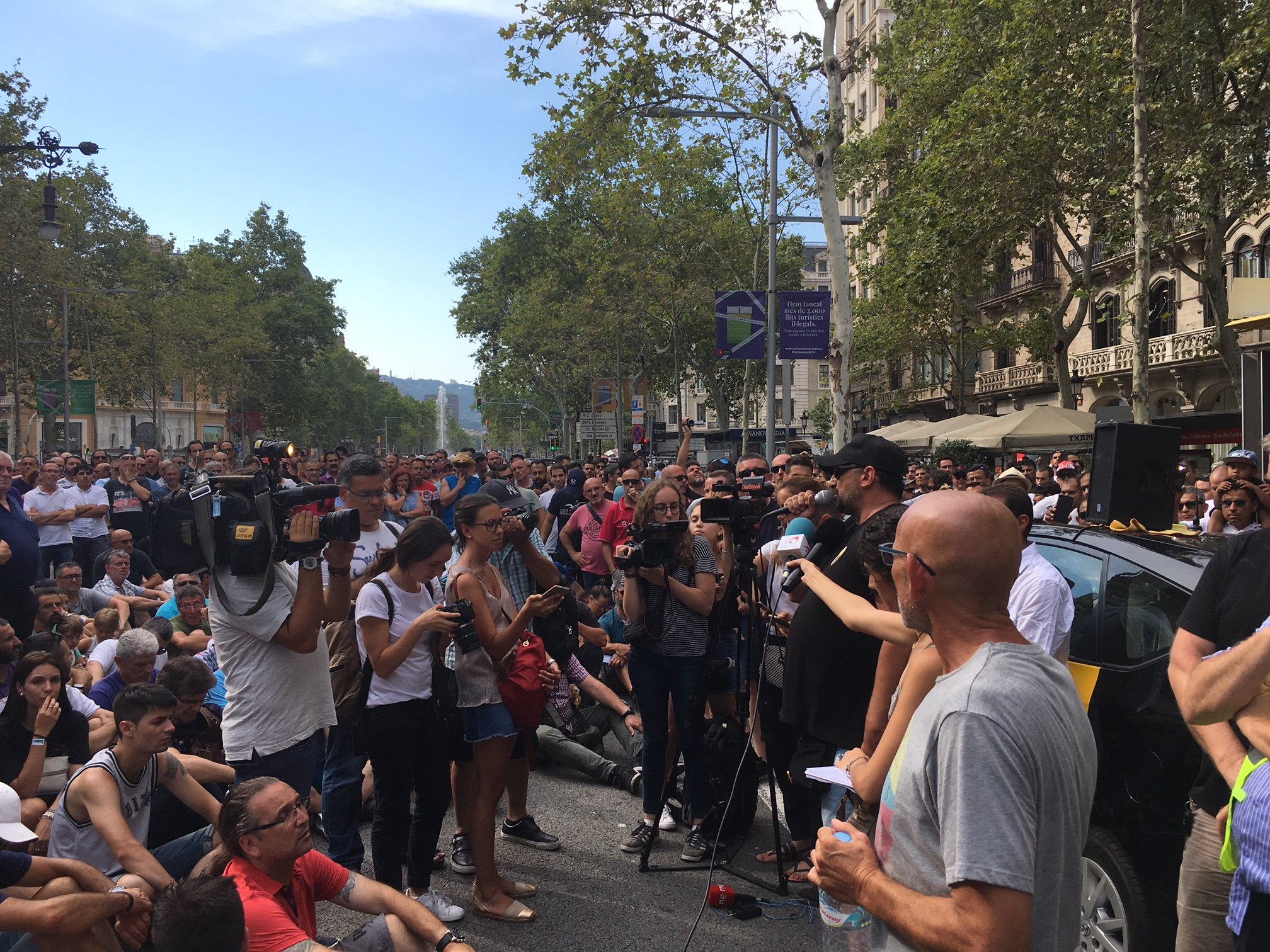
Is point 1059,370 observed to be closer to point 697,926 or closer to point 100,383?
point 697,926

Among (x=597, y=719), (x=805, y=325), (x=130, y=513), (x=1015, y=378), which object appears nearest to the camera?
(x=597, y=719)

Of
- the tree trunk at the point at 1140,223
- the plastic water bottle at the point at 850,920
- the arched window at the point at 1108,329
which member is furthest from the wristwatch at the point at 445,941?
the arched window at the point at 1108,329

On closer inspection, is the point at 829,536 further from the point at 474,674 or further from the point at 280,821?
the point at 280,821

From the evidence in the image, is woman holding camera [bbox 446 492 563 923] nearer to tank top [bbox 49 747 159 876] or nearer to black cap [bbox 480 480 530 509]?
black cap [bbox 480 480 530 509]

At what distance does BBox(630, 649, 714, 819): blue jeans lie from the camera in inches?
203

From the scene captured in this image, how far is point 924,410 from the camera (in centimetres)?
4831

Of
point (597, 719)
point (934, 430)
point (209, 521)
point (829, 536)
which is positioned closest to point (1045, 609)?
point (829, 536)

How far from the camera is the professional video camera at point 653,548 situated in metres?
4.90

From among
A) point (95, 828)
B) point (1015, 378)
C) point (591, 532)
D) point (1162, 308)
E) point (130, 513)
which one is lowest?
point (95, 828)

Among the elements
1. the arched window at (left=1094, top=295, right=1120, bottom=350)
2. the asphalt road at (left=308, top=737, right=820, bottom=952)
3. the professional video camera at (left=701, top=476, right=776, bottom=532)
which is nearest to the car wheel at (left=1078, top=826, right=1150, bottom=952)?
the asphalt road at (left=308, top=737, right=820, bottom=952)

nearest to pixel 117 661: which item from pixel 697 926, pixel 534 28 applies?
pixel 697 926

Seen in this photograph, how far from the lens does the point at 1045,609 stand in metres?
3.77

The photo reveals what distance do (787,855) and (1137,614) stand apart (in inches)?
85.3

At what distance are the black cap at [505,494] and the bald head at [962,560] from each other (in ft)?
10.3
